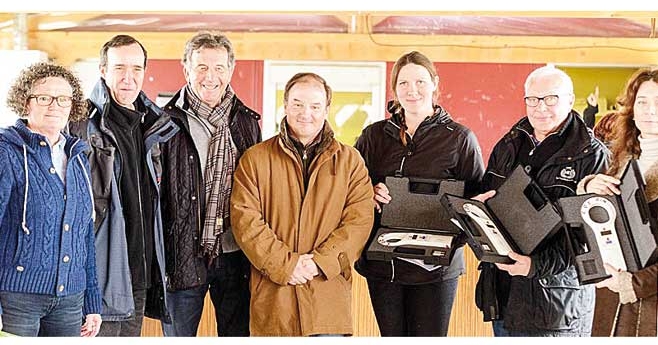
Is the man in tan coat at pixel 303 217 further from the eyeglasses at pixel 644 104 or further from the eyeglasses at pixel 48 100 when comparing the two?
the eyeglasses at pixel 644 104

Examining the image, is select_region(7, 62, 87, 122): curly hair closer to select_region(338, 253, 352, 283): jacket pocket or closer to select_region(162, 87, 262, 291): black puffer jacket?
select_region(162, 87, 262, 291): black puffer jacket

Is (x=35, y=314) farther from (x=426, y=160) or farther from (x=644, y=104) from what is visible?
(x=644, y=104)

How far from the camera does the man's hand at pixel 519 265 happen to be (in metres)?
2.91

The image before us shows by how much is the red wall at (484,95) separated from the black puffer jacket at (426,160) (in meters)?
0.07

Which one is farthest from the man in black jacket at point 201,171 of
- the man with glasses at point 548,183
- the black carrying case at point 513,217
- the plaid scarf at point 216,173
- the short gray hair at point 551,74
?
the short gray hair at point 551,74

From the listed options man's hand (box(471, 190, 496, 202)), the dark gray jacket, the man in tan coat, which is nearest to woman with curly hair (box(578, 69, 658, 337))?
man's hand (box(471, 190, 496, 202))

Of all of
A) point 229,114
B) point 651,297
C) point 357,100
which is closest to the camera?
point 651,297

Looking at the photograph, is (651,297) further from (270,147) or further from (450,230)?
(270,147)

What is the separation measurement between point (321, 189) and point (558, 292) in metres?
0.75

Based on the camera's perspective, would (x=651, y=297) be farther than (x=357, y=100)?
No

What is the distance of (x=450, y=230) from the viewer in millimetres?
3096

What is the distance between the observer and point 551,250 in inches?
116

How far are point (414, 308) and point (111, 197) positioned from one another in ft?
3.14
